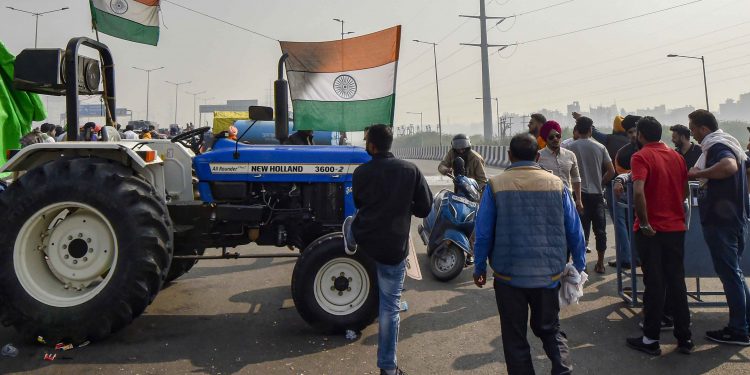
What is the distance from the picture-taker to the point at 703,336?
4.50 m

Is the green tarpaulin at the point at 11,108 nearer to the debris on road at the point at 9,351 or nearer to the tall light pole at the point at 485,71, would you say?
the debris on road at the point at 9,351

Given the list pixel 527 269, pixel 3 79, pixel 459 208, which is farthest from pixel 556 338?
pixel 3 79

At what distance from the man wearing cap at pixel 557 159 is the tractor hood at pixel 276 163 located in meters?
2.06

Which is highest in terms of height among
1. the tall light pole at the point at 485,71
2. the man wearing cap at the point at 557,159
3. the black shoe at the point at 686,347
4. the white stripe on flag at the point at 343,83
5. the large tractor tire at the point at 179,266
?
the tall light pole at the point at 485,71

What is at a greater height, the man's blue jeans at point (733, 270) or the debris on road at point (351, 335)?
the man's blue jeans at point (733, 270)

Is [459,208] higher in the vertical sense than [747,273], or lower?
higher

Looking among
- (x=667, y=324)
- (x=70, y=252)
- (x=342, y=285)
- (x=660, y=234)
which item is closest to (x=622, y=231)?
(x=667, y=324)

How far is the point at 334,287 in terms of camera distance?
4707mm

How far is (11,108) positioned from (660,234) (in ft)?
19.6

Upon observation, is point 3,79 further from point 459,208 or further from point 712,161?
point 712,161

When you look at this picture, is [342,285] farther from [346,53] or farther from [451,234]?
→ [346,53]

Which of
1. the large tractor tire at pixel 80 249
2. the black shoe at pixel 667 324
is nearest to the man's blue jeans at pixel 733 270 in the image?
the black shoe at pixel 667 324

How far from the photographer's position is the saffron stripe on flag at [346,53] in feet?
20.1

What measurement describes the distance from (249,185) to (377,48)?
7.26ft
